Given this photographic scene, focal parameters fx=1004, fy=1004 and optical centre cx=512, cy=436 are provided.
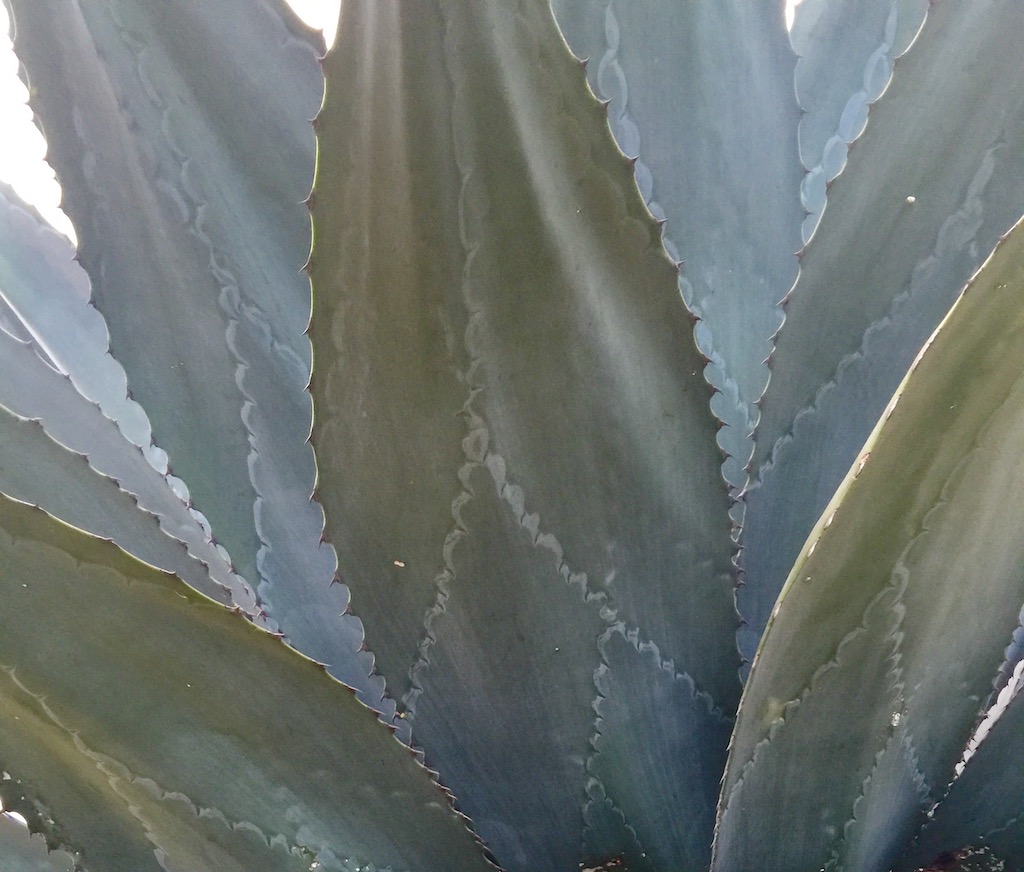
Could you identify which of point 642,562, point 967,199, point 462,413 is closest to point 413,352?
point 462,413

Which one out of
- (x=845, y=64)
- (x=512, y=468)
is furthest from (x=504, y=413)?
(x=845, y=64)

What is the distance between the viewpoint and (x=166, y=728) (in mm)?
435

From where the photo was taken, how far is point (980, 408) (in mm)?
414

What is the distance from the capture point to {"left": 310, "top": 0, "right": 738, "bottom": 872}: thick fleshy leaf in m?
0.43

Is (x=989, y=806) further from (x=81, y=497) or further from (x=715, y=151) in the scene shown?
(x=81, y=497)

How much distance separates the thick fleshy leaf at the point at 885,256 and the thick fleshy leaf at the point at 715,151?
2.8 inches

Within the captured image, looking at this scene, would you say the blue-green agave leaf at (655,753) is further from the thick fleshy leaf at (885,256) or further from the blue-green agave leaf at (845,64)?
the blue-green agave leaf at (845,64)

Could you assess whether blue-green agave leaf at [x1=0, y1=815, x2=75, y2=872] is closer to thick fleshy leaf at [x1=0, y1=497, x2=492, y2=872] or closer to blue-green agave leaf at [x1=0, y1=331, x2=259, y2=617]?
thick fleshy leaf at [x1=0, y1=497, x2=492, y2=872]

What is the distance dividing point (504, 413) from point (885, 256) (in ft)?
1.04

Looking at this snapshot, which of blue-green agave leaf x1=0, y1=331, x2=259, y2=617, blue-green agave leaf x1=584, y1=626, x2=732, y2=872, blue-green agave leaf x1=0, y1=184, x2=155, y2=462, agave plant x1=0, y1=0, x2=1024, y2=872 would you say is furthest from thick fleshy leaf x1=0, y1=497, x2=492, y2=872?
blue-green agave leaf x1=0, y1=184, x2=155, y2=462

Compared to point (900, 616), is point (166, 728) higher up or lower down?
lower down

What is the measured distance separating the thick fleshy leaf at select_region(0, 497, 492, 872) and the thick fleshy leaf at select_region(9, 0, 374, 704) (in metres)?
0.20

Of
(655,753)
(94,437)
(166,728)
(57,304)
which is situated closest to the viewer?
(166,728)

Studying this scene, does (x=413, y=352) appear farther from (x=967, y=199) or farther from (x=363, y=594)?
(x=967, y=199)
